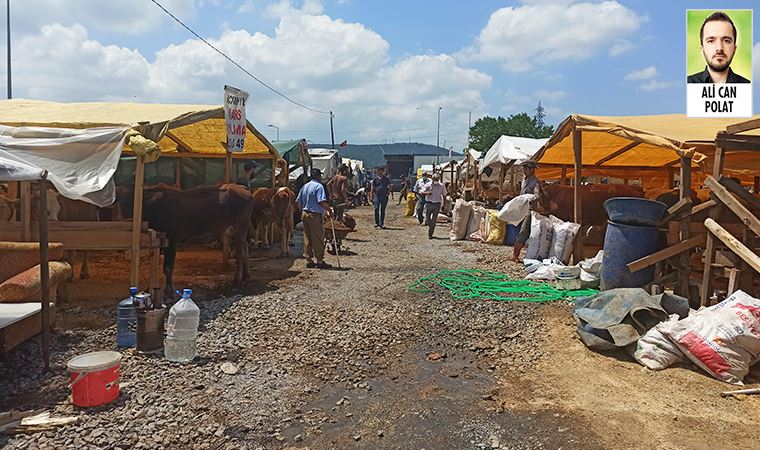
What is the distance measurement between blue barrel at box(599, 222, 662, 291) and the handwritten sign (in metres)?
6.00

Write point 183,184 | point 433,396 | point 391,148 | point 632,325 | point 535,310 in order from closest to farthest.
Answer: point 433,396 → point 632,325 → point 535,310 → point 183,184 → point 391,148

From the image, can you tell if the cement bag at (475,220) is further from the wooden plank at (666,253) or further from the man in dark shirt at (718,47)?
the wooden plank at (666,253)

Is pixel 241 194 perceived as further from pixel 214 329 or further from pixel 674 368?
pixel 674 368

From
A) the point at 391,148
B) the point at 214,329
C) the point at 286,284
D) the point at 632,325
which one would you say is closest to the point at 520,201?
the point at 286,284

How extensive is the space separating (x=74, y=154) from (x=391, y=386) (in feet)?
15.2

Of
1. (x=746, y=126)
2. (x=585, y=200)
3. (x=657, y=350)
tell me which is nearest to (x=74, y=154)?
(x=657, y=350)

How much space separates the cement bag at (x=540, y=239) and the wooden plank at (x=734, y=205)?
3889 millimetres

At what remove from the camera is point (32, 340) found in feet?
19.2

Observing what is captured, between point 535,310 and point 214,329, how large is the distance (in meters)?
4.01

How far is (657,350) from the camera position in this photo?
209 inches

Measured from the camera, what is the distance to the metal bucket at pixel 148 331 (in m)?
5.53

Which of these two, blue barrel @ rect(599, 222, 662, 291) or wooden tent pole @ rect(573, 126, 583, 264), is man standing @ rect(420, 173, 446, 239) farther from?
blue barrel @ rect(599, 222, 662, 291)

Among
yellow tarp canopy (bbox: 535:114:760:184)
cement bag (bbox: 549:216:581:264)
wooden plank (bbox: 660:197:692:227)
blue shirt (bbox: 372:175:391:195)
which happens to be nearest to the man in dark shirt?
yellow tarp canopy (bbox: 535:114:760:184)

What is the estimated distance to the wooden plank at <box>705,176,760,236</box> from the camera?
5.88 meters
